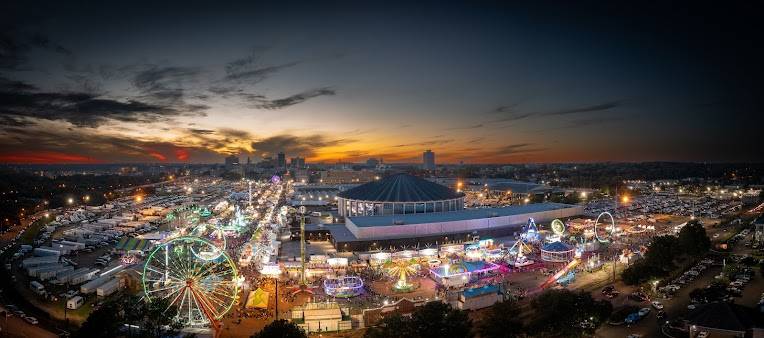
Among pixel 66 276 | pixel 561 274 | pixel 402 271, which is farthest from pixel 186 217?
pixel 561 274

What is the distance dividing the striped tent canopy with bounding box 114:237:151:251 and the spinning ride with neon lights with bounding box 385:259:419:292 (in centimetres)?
2446

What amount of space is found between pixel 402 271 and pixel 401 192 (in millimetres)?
21503

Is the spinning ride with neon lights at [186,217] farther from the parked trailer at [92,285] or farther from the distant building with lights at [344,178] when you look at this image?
the distant building with lights at [344,178]

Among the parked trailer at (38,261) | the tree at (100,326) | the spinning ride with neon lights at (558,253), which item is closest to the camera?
the tree at (100,326)

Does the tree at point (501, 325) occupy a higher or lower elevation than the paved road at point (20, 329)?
higher

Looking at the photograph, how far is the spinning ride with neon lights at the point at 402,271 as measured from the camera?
27.4 meters

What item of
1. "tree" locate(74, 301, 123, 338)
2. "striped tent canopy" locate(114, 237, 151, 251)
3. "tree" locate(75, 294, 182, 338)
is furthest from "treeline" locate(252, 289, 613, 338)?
"striped tent canopy" locate(114, 237, 151, 251)

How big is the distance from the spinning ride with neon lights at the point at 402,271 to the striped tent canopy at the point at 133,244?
963 inches

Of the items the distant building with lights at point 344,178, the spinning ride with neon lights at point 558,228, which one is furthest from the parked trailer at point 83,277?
the distant building with lights at point 344,178

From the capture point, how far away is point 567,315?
65.6 feet

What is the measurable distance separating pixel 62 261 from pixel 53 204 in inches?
1800

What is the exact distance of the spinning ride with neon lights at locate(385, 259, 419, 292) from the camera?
27.4 m

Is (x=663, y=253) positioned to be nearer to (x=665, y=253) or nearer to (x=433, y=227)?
(x=665, y=253)

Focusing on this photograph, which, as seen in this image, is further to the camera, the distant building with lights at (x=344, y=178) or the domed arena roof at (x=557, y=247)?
the distant building with lights at (x=344, y=178)
